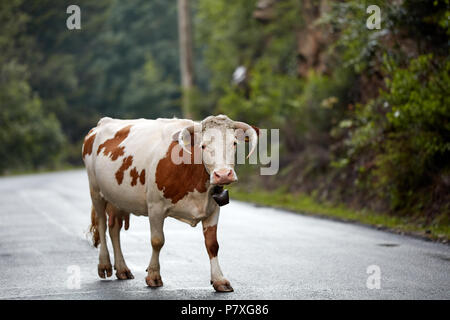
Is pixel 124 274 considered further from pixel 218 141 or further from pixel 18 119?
pixel 18 119

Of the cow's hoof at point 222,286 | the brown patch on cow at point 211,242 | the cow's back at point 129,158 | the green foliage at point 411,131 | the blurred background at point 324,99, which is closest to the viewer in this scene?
the cow's hoof at point 222,286

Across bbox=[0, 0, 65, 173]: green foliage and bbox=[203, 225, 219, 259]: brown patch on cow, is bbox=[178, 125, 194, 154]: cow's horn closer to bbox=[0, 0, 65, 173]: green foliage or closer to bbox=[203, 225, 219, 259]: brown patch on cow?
bbox=[203, 225, 219, 259]: brown patch on cow

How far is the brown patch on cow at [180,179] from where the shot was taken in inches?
362

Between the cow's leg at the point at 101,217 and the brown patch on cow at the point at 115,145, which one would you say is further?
the cow's leg at the point at 101,217

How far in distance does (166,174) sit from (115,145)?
4.32 ft

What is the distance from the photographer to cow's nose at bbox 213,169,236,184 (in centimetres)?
853

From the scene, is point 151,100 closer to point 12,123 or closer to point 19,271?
point 12,123

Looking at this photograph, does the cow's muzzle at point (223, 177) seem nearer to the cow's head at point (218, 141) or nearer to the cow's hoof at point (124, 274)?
the cow's head at point (218, 141)

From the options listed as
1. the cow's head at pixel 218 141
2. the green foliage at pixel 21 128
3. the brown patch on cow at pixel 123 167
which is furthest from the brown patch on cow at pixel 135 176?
the green foliage at pixel 21 128

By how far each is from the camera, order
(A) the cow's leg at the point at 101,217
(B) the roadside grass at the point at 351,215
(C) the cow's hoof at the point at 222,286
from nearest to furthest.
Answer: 1. (C) the cow's hoof at the point at 222,286
2. (A) the cow's leg at the point at 101,217
3. (B) the roadside grass at the point at 351,215

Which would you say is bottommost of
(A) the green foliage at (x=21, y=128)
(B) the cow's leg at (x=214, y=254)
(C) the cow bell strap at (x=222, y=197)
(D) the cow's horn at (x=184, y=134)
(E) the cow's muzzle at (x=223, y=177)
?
(A) the green foliage at (x=21, y=128)

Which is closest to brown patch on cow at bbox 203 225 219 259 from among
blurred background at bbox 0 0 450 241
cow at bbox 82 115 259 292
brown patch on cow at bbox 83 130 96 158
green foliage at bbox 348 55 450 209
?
cow at bbox 82 115 259 292

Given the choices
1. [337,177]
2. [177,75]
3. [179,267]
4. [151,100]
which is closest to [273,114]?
[337,177]

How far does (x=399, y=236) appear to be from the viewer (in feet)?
46.2
